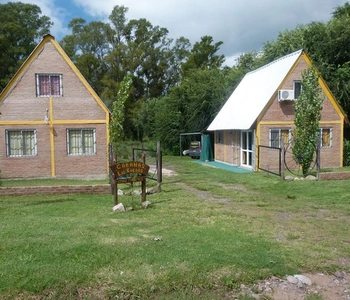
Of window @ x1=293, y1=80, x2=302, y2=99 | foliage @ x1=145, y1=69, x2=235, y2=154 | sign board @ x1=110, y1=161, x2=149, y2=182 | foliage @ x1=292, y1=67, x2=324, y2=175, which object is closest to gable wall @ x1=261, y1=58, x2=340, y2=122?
window @ x1=293, y1=80, x2=302, y2=99

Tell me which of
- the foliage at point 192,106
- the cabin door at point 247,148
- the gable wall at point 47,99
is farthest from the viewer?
the foliage at point 192,106

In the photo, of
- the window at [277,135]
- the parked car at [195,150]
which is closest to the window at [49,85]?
the window at [277,135]

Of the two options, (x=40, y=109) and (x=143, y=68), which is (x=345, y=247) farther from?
(x=143, y=68)

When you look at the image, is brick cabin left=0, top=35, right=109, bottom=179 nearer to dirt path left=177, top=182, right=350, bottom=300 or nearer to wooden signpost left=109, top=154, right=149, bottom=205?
wooden signpost left=109, top=154, right=149, bottom=205

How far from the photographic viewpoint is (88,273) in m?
5.21

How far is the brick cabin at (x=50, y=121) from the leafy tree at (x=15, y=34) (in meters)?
28.5

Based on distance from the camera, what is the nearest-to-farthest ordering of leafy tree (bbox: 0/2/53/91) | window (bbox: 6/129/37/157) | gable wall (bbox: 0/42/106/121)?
gable wall (bbox: 0/42/106/121)
window (bbox: 6/129/37/157)
leafy tree (bbox: 0/2/53/91)

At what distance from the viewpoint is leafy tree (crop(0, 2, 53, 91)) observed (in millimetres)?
43531

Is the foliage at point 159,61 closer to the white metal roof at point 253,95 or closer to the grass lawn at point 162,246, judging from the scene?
the white metal roof at point 253,95

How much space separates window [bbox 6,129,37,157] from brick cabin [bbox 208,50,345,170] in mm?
10996

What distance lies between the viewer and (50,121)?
1795 cm

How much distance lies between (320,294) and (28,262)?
4.13 metres

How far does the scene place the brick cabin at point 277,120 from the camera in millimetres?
20422

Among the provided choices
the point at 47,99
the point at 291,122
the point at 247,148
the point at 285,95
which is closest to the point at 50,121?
the point at 47,99
